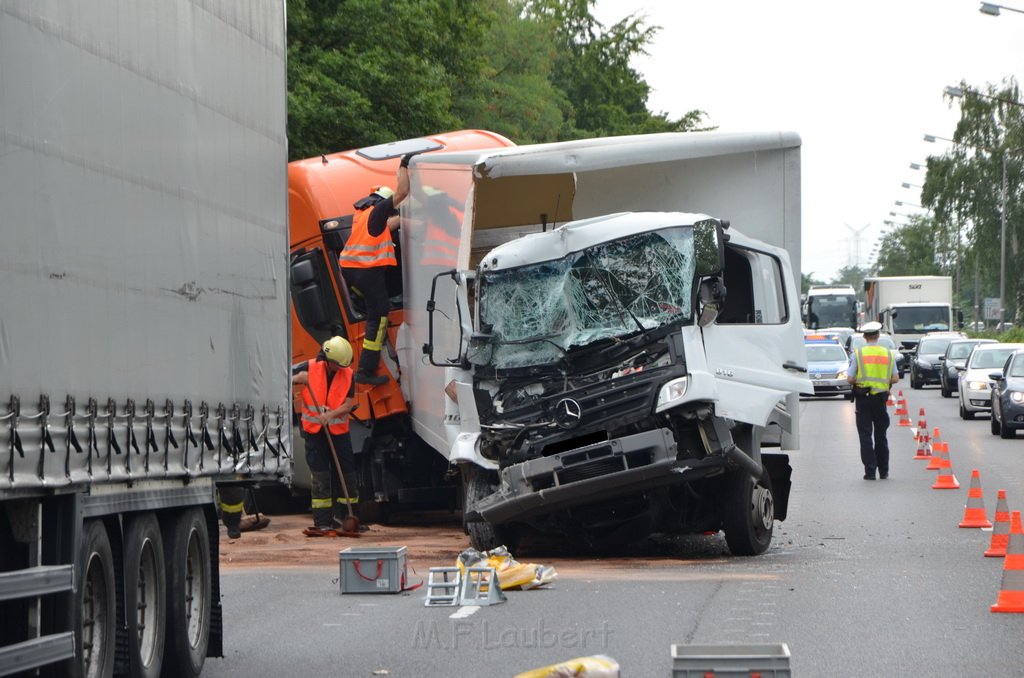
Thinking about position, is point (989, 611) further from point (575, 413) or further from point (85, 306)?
point (85, 306)

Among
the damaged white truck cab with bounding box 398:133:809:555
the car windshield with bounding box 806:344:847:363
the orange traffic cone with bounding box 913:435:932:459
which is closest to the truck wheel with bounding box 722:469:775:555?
the damaged white truck cab with bounding box 398:133:809:555

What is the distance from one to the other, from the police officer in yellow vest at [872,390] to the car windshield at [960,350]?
25.2m

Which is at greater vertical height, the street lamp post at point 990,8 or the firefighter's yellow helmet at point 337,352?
the street lamp post at point 990,8

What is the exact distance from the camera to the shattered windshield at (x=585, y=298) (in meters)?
13.2

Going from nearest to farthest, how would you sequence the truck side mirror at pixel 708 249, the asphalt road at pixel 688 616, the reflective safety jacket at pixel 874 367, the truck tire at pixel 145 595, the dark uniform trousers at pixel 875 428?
the truck tire at pixel 145 595 → the asphalt road at pixel 688 616 → the truck side mirror at pixel 708 249 → the reflective safety jacket at pixel 874 367 → the dark uniform trousers at pixel 875 428

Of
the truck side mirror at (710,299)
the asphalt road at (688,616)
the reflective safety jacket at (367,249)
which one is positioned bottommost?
the asphalt road at (688,616)

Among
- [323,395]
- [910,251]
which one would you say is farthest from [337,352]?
[910,251]

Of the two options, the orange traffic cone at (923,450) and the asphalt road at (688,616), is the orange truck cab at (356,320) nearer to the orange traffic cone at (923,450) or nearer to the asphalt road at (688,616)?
the asphalt road at (688,616)

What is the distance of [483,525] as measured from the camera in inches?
531

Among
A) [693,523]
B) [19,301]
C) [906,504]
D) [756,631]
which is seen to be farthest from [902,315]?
[19,301]

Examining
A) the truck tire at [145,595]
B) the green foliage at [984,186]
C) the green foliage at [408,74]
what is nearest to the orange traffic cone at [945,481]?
the truck tire at [145,595]

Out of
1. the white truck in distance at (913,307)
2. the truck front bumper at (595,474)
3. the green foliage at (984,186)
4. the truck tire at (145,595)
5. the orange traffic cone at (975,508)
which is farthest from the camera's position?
the green foliage at (984,186)

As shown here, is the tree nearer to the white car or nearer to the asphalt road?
the white car

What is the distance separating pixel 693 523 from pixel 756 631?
4.23 m
